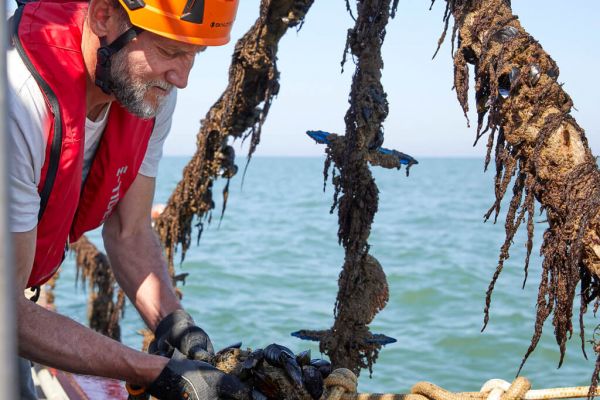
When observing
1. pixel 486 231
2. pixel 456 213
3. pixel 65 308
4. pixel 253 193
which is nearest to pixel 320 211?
pixel 456 213

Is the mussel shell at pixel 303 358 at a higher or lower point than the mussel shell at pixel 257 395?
higher

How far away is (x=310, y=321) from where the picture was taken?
566 inches

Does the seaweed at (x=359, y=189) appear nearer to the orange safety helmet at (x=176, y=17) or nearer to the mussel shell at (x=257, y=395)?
the orange safety helmet at (x=176, y=17)

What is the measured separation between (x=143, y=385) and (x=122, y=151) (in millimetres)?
855

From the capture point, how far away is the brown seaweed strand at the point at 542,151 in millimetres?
2084

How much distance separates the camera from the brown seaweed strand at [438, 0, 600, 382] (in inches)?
82.0

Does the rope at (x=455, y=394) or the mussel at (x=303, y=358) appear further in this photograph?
the mussel at (x=303, y=358)

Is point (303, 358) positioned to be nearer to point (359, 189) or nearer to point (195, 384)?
point (195, 384)

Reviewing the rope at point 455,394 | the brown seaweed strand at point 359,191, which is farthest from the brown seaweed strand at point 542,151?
the brown seaweed strand at point 359,191

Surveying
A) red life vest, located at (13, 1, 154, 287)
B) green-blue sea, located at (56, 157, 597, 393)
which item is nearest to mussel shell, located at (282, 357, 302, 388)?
red life vest, located at (13, 1, 154, 287)

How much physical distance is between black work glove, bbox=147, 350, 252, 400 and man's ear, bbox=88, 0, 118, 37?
1.04 metres

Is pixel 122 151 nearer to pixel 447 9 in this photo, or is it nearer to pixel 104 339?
pixel 104 339

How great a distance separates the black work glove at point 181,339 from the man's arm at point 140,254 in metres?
0.17

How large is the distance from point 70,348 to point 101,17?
1.02 metres
